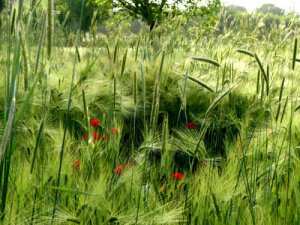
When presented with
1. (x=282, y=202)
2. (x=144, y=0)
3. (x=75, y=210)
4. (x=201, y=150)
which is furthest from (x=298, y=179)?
(x=144, y=0)

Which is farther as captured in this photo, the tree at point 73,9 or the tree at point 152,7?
the tree at point 152,7

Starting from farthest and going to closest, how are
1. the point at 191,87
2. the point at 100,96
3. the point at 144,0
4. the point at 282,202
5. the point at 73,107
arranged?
the point at 144,0
the point at 191,87
the point at 100,96
the point at 73,107
the point at 282,202

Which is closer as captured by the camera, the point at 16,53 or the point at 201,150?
the point at 16,53

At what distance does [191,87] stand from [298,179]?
4.28ft

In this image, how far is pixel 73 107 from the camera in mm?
2135

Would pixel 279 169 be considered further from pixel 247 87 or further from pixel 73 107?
pixel 247 87

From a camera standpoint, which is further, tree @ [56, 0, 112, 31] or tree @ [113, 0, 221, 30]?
tree @ [113, 0, 221, 30]

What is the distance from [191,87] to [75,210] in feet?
5.29

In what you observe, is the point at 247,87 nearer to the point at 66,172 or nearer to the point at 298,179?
the point at 298,179

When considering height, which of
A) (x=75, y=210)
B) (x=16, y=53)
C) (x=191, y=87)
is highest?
(x=16, y=53)

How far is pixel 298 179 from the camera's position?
1.49 m

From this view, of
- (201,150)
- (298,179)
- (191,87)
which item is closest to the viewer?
(298,179)

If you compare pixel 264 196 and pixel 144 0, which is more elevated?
pixel 144 0

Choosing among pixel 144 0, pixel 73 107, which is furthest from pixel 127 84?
pixel 144 0
